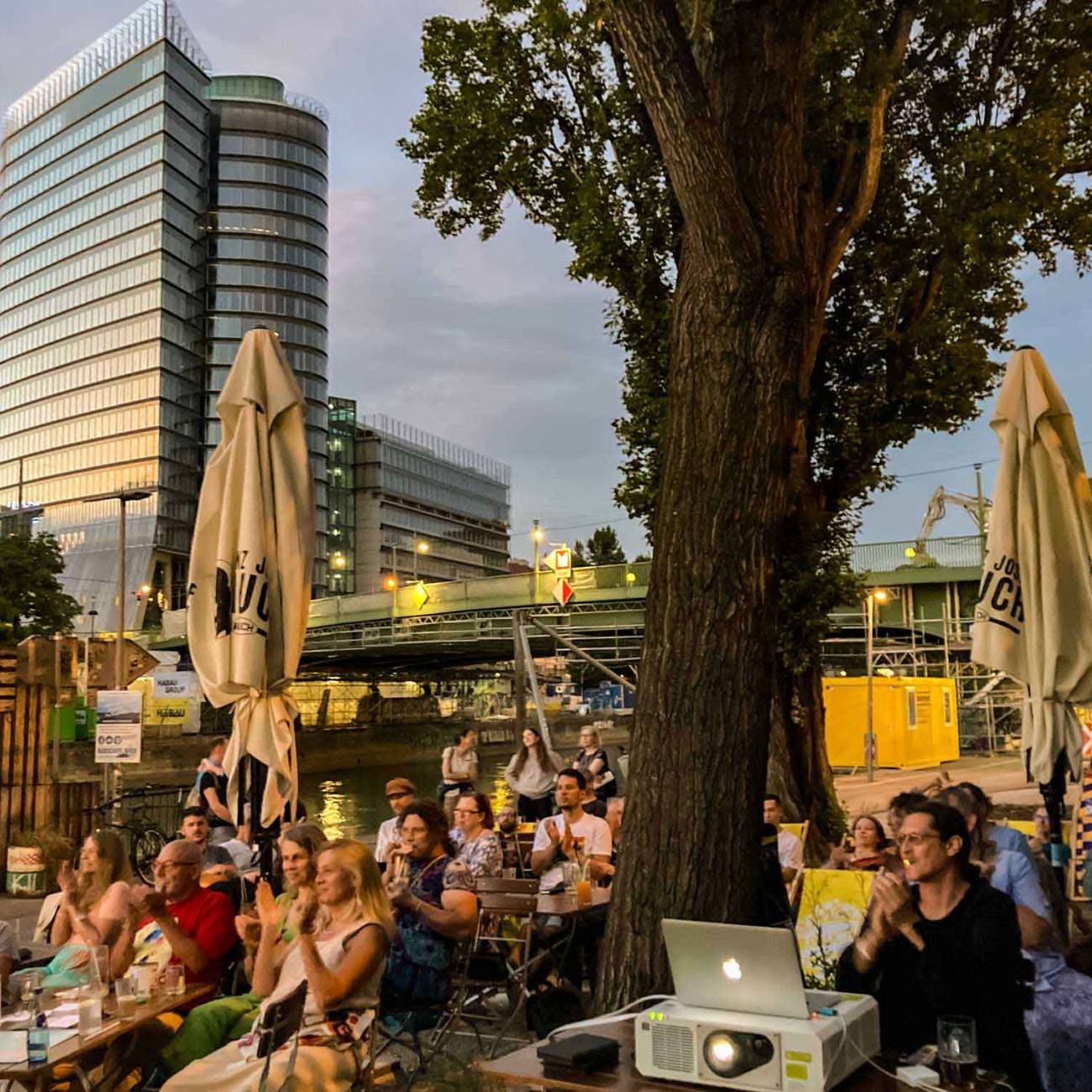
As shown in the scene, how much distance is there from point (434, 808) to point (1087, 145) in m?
9.87

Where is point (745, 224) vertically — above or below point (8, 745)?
above

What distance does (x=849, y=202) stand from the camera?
36.0 ft

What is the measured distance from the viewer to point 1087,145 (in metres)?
11.7

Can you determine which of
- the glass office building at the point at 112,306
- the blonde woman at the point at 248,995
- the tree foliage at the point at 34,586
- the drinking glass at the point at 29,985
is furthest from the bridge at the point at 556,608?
the glass office building at the point at 112,306

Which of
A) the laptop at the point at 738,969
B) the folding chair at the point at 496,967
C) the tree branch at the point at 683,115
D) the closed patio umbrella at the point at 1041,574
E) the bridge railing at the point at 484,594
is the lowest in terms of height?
the folding chair at the point at 496,967

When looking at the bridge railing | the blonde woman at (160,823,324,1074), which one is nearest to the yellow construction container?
the bridge railing

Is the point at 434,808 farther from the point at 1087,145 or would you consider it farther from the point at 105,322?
the point at 105,322

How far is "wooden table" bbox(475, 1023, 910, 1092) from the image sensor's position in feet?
8.91

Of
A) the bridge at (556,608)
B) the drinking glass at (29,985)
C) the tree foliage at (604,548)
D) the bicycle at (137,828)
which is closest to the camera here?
the drinking glass at (29,985)

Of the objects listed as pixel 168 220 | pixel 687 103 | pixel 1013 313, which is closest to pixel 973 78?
pixel 1013 313

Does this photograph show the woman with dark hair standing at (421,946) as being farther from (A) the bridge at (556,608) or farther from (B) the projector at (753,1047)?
(A) the bridge at (556,608)

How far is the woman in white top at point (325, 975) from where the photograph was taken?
400 cm

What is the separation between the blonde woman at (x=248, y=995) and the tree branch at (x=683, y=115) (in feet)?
9.31

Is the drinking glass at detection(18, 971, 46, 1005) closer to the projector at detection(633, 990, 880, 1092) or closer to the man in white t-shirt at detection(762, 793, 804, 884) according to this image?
the projector at detection(633, 990, 880, 1092)
